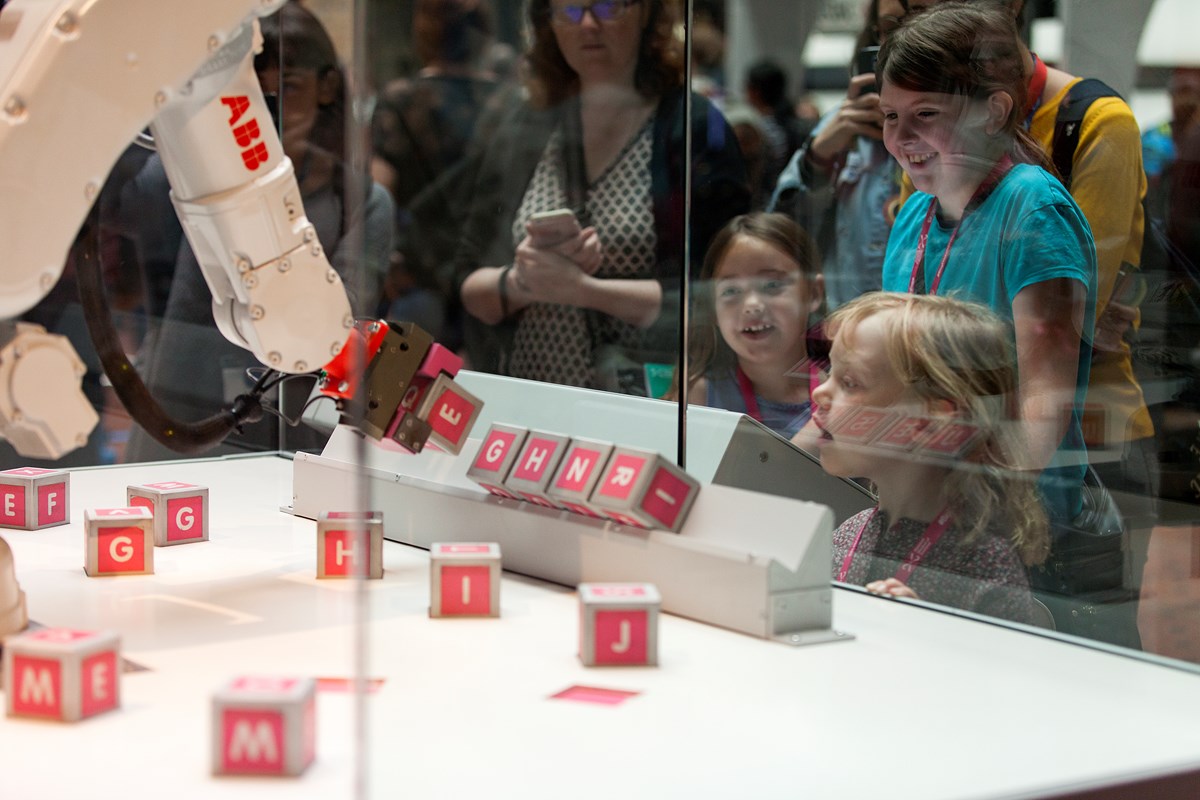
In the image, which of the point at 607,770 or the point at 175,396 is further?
the point at 175,396

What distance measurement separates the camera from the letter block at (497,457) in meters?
1.43

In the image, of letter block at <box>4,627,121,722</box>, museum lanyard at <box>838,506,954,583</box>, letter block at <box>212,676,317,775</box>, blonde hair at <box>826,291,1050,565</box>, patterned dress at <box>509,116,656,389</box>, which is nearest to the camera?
letter block at <box>212,676,317,775</box>

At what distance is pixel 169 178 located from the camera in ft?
4.30

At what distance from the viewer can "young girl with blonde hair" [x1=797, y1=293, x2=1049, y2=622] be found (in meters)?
1.37

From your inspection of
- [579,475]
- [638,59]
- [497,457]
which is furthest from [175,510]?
[638,59]

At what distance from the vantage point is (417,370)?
146cm

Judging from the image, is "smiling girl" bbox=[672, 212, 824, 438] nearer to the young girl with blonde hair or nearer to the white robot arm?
the young girl with blonde hair

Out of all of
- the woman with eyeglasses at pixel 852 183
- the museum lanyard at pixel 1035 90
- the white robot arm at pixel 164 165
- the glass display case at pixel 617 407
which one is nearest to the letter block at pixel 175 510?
the glass display case at pixel 617 407

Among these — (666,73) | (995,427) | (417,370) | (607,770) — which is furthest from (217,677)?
(666,73)

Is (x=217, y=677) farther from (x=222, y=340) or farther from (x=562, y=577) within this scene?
(x=222, y=340)

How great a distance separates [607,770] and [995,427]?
0.84m

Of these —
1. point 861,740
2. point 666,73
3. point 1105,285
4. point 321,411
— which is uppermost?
point 666,73

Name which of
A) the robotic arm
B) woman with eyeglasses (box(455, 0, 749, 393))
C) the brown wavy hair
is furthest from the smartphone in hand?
the robotic arm

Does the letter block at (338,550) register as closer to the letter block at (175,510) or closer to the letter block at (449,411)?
the letter block at (449,411)
